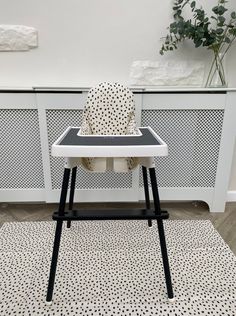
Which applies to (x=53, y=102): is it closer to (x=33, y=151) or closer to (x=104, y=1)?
(x=33, y=151)

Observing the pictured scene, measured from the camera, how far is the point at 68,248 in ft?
4.41

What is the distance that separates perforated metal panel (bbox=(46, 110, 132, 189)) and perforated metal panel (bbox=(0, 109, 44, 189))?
10cm

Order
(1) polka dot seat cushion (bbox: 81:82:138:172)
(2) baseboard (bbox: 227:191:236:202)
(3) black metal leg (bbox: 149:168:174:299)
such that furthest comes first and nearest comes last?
1. (2) baseboard (bbox: 227:191:236:202)
2. (1) polka dot seat cushion (bbox: 81:82:138:172)
3. (3) black metal leg (bbox: 149:168:174:299)

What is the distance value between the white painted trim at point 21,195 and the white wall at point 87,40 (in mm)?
807

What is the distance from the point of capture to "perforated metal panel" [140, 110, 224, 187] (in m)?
1.55

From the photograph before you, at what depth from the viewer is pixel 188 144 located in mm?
1612

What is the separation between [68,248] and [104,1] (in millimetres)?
1662

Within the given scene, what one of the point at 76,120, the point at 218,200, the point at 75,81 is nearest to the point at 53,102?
the point at 76,120

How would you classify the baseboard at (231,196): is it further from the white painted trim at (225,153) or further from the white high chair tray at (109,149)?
the white high chair tray at (109,149)

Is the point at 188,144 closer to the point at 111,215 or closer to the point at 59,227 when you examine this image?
the point at 111,215

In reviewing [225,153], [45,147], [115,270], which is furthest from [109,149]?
[225,153]

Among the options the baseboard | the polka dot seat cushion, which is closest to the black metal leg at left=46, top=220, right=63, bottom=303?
the polka dot seat cushion

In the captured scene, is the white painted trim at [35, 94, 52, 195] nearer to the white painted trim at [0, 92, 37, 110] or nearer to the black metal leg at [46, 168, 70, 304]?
the white painted trim at [0, 92, 37, 110]

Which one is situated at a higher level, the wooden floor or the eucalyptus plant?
the eucalyptus plant
